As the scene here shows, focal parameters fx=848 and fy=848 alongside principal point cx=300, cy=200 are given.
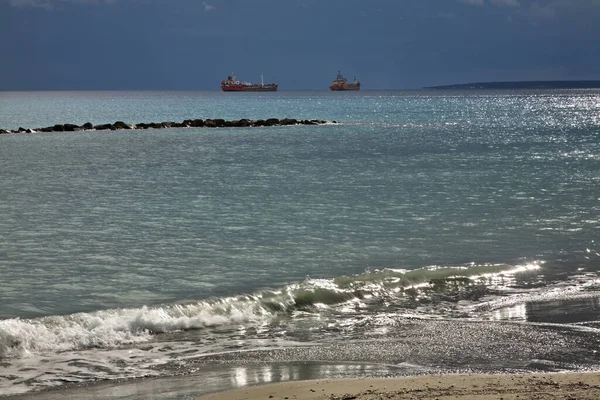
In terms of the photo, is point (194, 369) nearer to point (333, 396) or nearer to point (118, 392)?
point (118, 392)

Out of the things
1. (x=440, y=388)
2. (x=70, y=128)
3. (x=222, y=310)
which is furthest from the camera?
(x=70, y=128)

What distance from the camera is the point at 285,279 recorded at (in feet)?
45.9

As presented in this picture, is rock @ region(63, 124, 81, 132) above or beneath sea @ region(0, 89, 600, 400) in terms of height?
above

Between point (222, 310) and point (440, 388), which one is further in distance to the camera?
point (222, 310)

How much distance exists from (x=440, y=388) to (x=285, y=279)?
20.6ft

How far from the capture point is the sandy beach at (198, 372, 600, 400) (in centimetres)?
762

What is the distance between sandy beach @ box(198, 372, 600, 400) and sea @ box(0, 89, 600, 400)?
0.51 meters

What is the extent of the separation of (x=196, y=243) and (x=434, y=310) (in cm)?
629

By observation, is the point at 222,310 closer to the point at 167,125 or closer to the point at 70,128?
the point at 70,128

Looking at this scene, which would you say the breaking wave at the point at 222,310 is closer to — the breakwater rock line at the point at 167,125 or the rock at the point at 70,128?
the breakwater rock line at the point at 167,125

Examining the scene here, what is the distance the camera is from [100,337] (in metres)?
10.6

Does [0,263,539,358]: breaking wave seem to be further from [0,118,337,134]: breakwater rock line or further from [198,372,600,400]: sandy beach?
[0,118,337,134]: breakwater rock line

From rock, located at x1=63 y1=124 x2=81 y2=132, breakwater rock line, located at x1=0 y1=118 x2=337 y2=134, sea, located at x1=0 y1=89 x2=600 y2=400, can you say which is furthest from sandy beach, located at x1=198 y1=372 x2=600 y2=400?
rock, located at x1=63 y1=124 x2=81 y2=132

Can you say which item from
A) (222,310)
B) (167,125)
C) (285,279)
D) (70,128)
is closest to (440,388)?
(222,310)
